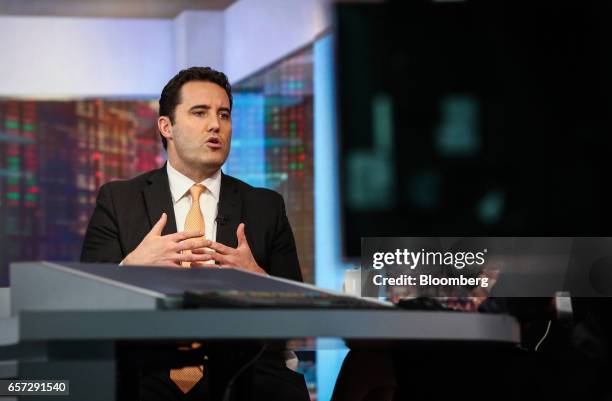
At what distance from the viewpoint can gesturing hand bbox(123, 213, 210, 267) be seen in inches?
62.7

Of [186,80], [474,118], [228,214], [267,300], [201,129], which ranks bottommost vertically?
[267,300]

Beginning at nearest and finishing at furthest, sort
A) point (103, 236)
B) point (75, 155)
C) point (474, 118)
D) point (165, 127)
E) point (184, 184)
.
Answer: point (103, 236), point (184, 184), point (165, 127), point (474, 118), point (75, 155)

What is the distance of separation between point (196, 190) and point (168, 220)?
0.36ft

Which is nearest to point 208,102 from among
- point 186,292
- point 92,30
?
point 186,292

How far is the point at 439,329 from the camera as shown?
3.19ft

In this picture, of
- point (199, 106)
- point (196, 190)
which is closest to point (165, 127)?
point (199, 106)

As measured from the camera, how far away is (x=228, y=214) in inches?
85.0

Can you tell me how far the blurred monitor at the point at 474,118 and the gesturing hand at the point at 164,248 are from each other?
122 inches

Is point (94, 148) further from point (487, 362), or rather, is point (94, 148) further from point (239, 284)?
point (239, 284)

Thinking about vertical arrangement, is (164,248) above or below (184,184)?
below

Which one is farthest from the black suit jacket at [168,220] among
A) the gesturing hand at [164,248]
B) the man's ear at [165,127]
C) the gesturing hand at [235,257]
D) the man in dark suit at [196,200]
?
the gesturing hand at [164,248]

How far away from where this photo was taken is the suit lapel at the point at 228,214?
213 centimetres

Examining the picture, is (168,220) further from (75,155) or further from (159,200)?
(75,155)

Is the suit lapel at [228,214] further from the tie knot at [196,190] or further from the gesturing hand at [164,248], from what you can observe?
the gesturing hand at [164,248]
